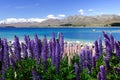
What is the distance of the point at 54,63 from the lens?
1078cm

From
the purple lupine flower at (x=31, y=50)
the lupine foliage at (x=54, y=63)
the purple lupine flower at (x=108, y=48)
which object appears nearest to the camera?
the lupine foliage at (x=54, y=63)

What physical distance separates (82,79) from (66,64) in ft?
4.78

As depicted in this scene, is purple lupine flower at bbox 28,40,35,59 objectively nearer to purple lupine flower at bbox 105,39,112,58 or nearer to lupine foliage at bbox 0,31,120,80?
lupine foliage at bbox 0,31,120,80

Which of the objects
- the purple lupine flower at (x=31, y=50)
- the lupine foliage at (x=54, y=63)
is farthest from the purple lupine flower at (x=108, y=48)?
the purple lupine flower at (x=31, y=50)

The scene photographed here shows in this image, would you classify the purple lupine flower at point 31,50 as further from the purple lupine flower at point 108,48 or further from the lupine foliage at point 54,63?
the purple lupine flower at point 108,48

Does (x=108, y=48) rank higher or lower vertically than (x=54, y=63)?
higher

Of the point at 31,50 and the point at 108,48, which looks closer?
the point at 108,48

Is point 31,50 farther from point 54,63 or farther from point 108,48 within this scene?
point 108,48

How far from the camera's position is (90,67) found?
11062 millimetres

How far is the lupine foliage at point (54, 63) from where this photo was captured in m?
9.82

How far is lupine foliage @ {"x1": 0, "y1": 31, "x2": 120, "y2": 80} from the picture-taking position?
9.82 m

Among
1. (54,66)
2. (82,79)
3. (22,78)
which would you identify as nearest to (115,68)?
(82,79)

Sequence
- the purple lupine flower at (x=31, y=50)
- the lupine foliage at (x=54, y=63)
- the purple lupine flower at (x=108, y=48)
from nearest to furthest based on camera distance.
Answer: the lupine foliage at (x=54, y=63) → the purple lupine flower at (x=108, y=48) → the purple lupine flower at (x=31, y=50)

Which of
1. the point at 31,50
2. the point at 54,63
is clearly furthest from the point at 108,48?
the point at 31,50
